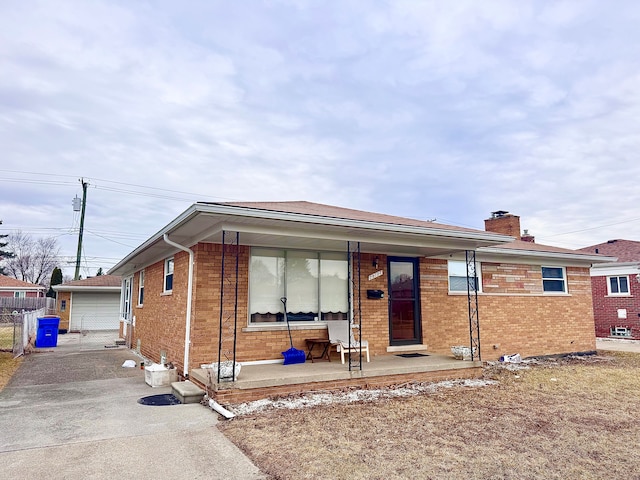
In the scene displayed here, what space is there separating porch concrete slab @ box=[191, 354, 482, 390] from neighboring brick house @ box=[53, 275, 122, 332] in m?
19.7

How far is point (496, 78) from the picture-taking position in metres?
11.2

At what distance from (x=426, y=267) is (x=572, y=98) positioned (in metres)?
6.15

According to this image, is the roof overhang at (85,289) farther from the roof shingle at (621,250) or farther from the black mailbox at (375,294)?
the roof shingle at (621,250)

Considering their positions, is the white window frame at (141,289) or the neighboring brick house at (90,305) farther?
the neighboring brick house at (90,305)

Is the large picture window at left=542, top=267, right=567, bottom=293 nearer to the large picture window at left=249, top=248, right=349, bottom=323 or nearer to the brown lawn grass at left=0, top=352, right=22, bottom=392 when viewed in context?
the large picture window at left=249, top=248, right=349, bottom=323

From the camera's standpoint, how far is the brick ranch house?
7.38 meters

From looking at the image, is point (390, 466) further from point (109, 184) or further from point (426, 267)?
point (109, 184)

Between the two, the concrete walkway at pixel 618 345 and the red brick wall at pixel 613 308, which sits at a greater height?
the red brick wall at pixel 613 308

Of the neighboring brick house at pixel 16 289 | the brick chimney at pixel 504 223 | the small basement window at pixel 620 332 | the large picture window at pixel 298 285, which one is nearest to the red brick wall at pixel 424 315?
the large picture window at pixel 298 285

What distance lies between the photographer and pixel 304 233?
7137 millimetres

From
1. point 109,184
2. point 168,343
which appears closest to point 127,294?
point 168,343

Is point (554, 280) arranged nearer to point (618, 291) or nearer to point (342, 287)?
point (342, 287)

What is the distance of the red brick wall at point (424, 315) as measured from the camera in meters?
7.62

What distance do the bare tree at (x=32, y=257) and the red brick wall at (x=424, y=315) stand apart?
171 feet
